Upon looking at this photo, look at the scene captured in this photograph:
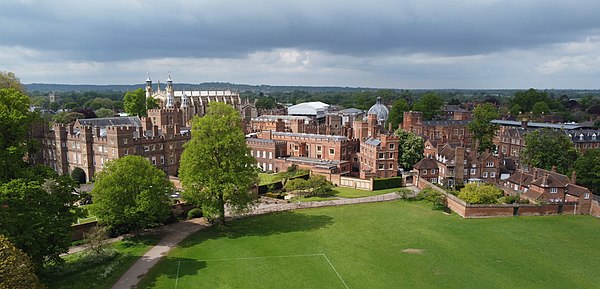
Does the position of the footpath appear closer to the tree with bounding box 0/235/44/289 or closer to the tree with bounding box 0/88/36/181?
the tree with bounding box 0/235/44/289

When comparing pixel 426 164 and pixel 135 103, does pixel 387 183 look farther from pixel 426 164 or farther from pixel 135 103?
pixel 135 103

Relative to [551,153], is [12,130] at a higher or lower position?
higher

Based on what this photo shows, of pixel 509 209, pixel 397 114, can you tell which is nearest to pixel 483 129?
pixel 397 114

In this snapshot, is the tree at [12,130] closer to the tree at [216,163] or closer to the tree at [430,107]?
the tree at [216,163]

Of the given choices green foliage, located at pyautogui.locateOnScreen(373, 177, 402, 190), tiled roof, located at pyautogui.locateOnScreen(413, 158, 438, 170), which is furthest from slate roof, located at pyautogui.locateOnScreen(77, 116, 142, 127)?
tiled roof, located at pyautogui.locateOnScreen(413, 158, 438, 170)

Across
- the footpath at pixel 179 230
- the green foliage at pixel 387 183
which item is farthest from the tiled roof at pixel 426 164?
the footpath at pixel 179 230
